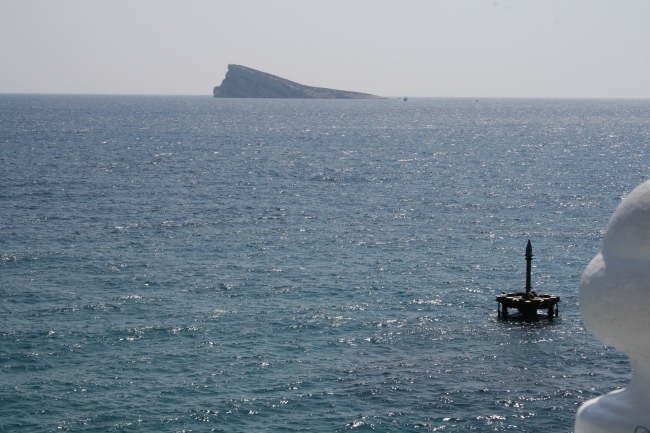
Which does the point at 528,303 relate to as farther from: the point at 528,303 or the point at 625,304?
the point at 625,304

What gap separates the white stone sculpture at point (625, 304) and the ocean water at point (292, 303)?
1048 inches

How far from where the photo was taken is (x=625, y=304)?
194 inches

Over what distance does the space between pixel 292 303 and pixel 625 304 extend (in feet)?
146

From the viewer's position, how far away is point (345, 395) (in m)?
34.5

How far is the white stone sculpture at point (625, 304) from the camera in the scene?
4.93 meters

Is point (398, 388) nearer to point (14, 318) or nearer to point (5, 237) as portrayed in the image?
point (14, 318)

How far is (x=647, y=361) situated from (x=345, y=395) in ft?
98.6

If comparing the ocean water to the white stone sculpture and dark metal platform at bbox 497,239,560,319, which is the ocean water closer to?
dark metal platform at bbox 497,239,560,319

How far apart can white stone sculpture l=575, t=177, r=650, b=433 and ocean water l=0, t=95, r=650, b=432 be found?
87.3ft

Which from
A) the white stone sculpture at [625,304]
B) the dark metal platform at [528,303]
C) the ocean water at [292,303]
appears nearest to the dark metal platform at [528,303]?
the dark metal platform at [528,303]

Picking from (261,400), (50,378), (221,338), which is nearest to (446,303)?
(221,338)

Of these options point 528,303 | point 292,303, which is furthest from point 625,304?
point 292,303

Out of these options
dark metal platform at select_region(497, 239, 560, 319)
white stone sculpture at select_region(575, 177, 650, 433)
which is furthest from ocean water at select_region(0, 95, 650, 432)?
white stone sculpture at select_region(575, 177, 650, 433)

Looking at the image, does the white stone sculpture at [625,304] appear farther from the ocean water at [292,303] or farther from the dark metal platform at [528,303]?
the dark metal platform at [528,303]
